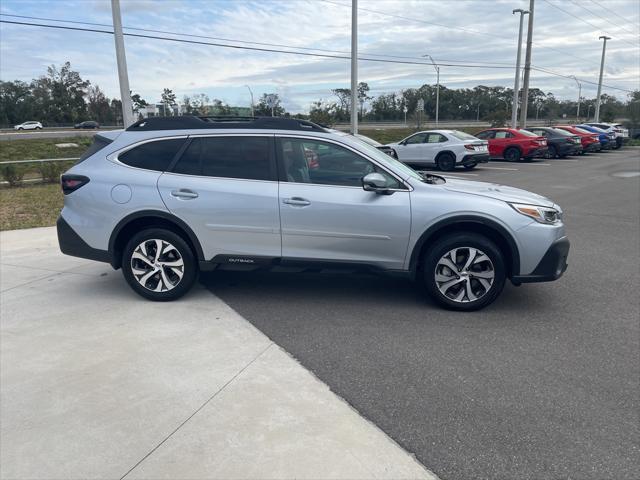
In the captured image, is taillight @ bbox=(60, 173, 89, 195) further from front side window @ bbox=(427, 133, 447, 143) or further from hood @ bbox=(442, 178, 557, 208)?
front side window @ bbox=(427, 133, 447, 143)

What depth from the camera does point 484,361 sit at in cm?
393

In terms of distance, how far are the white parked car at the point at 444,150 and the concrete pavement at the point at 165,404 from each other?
1484cm

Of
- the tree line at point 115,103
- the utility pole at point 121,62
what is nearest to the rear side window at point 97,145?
the utility pole at point 121,62

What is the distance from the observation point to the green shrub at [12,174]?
13.3 meters

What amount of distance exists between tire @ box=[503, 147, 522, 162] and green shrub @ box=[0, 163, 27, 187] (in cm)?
1890

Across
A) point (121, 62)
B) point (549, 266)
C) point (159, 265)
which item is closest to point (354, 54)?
point (121, 62)

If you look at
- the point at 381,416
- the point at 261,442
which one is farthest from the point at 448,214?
the point at 261,442

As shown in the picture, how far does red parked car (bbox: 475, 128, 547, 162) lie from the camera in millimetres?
22531

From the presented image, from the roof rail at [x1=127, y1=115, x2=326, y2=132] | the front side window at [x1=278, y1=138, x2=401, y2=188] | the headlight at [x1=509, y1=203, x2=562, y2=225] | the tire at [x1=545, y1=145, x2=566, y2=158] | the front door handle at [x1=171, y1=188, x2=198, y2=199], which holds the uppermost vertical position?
the roof rail at [x1=127, y1=115, x2=326, y2=132]

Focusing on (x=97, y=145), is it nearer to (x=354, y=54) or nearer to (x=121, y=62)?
(x=121, y=62)

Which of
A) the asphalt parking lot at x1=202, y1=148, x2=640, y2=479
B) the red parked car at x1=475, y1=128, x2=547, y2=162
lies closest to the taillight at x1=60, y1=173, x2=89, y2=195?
the asphalt parking lot at x1=202, y1=148, x2=640, y2=479

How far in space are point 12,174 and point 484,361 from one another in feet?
43.7

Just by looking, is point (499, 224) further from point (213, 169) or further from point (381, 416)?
point (213, 169)

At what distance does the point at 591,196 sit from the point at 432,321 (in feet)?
33.7
